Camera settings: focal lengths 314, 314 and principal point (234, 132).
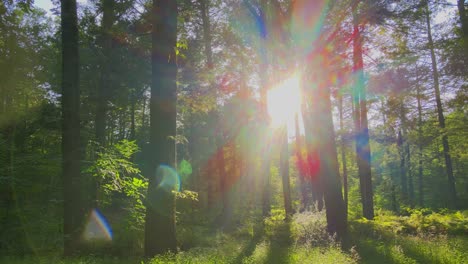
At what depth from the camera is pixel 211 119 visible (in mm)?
21625

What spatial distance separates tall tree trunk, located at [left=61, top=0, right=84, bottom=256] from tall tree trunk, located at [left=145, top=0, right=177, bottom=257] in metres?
2.29

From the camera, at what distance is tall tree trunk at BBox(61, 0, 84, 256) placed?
7.68 meters

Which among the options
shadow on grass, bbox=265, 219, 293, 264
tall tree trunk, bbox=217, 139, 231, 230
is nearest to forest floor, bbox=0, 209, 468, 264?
shadow on grass, bbox=265, 219, 293, 264

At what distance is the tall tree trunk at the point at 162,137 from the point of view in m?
6.53

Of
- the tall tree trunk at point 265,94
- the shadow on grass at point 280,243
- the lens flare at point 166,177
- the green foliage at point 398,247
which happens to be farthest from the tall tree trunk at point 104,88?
the green foliage at point 398,247

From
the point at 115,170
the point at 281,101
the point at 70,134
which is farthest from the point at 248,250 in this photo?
the point at 281,101

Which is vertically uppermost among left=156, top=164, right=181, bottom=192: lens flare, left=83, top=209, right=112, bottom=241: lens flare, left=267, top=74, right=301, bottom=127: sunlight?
left=267, top=74, right=301, bottom=127: sunlight

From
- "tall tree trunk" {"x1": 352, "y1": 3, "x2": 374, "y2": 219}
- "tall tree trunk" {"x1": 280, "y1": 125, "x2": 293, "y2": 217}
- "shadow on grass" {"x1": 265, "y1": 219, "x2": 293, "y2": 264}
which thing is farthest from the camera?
"tall tree trunk" {"x1": 280, "y1": 125, "x2": 293, "y2": 217}

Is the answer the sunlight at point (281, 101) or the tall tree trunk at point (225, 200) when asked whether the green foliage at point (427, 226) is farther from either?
the sunlight at point (281, 101)

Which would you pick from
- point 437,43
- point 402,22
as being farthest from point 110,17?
point 437,43

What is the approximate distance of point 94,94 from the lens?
17.4 meters

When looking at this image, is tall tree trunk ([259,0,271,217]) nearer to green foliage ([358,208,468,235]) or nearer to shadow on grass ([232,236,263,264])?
shadow on grass ([232,236,263,264])

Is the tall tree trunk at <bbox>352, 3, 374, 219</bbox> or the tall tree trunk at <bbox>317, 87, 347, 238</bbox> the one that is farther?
the tall tree trunk at <bbox>352, 3, 374, 219</bbox>

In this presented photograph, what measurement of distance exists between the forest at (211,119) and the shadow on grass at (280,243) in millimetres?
76
